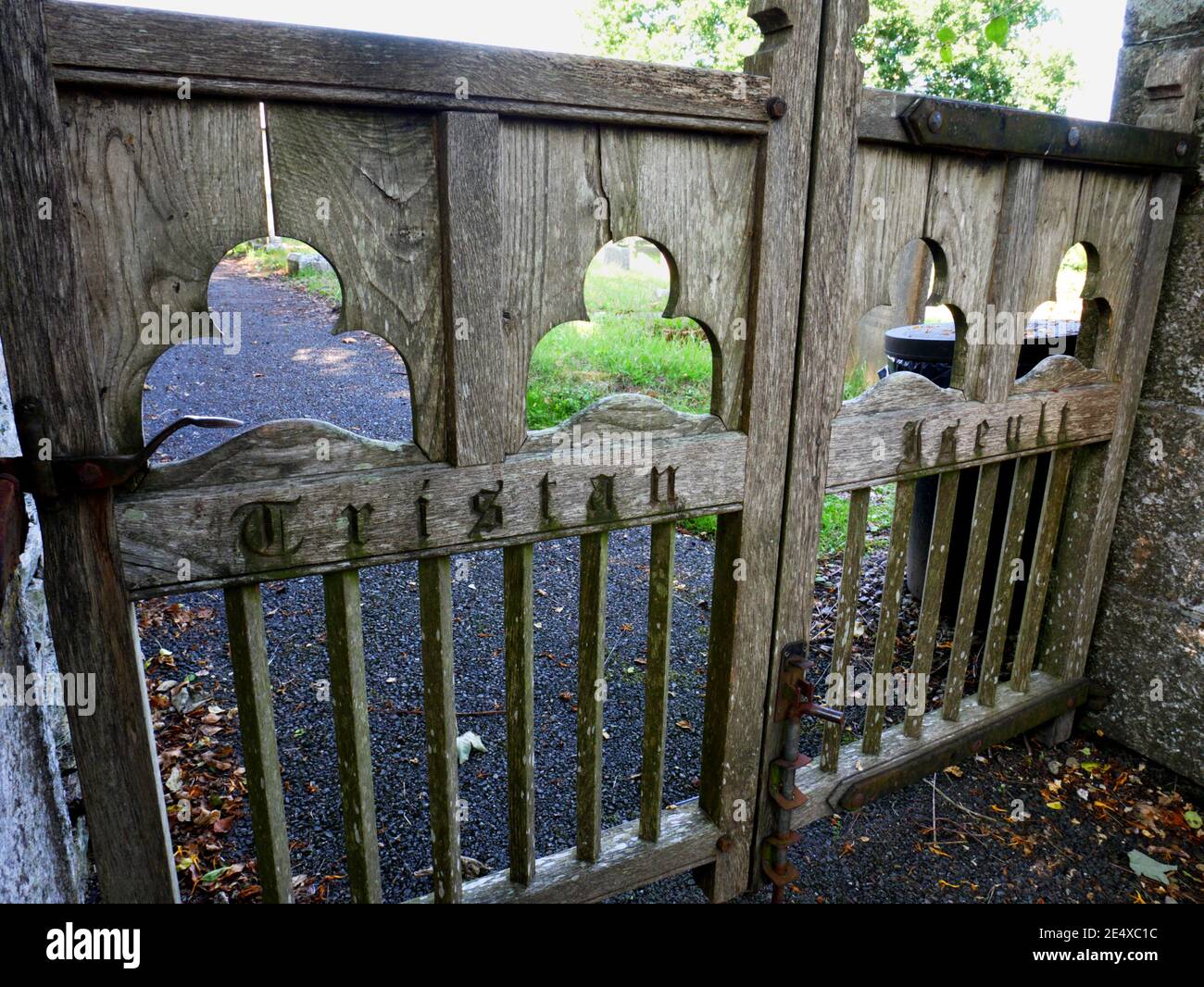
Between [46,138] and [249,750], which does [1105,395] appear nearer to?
[249,750]

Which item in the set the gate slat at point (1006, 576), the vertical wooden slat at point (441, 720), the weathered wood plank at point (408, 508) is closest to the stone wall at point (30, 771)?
the weathered wood plank at point (408, 508)

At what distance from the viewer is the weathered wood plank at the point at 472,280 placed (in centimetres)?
150

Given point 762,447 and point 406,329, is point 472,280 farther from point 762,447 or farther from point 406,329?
point 762,447

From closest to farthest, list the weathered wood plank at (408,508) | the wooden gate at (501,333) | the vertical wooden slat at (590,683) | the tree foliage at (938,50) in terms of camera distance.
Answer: the wooden gate at (501,333)
the weathered wood plank at (408,508)
the vertical wooden slat at (590,683)
the tree foliage at (938,50)

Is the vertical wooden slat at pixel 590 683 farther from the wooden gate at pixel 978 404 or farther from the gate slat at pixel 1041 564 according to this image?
the gate slat at pixel 1041 564

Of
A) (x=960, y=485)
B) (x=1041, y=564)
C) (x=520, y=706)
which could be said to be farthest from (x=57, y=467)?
(x=960, y=485)

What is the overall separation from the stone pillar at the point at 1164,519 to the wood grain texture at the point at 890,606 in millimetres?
1134

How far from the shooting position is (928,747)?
2738 mm

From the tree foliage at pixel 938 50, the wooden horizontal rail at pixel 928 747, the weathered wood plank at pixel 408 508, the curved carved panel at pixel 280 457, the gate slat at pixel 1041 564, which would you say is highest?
the tree foliage at pixel 938 50

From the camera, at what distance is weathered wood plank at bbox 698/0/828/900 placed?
1.82 metres

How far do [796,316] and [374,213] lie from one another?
40.0 inches

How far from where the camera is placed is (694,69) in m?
1.69

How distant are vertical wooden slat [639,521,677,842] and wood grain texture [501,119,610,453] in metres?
0.53
